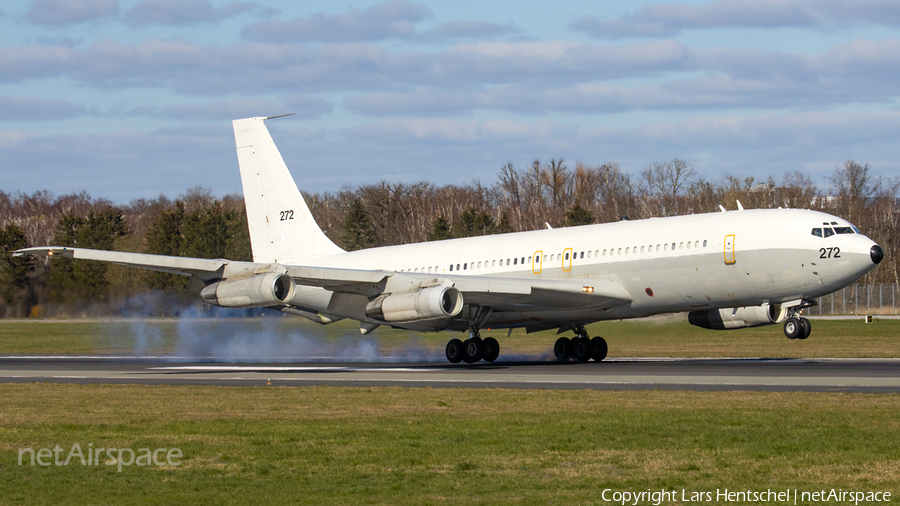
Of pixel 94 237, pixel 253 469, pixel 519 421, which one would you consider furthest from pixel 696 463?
pixel 94 237

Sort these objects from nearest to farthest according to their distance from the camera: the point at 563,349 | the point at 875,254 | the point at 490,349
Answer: the point at 875,254 → the point at 490,349 → the point at 563,349

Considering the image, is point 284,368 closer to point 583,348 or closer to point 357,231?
point 583,348

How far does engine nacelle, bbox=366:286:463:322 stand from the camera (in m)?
30.6

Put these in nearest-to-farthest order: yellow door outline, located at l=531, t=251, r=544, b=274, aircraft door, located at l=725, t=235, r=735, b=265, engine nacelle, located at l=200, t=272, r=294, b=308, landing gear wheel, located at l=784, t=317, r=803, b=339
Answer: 1. landing gear wheel, located at l=784, t=317, r=803, b=339
2. aircraft door, located at l=725, t=235, r=735, b=265
3. engine nacelle, located at l=200, t=272, r=294, b=308
4. yellow door outline, located at l=531, t=251, r=544, b=274

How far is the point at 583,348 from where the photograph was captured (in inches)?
1383

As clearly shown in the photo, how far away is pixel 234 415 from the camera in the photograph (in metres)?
18.7

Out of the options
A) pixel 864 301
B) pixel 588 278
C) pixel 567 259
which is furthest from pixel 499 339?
pixel 864 301

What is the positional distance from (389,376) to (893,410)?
15374 millimetres

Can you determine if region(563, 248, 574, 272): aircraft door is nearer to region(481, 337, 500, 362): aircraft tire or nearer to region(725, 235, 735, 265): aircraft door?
region(481, 337, 500, 362): aircraft tire

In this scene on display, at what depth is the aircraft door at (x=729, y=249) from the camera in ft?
97.1

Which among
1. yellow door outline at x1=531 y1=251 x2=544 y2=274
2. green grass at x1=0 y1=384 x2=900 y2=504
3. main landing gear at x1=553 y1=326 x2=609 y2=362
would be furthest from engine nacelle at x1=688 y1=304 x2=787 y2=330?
green grass at x1=0 y1=384 x2=900 y2=504

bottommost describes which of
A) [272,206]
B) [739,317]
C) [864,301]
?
[864,301]

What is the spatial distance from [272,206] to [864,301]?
178ft

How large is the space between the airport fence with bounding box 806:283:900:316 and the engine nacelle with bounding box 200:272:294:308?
55.2 metres
